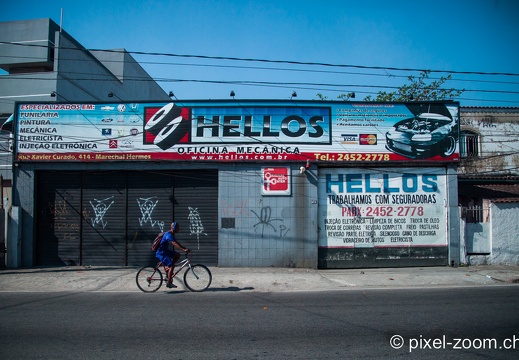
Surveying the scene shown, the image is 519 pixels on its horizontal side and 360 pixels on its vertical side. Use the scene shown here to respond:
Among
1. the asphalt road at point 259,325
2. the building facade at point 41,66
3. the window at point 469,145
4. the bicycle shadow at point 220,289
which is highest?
the building facade at point 41,66

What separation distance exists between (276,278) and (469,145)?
16807mm

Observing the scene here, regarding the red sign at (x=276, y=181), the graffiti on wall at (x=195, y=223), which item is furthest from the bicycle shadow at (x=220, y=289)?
the red sign at (x=276, y=181)

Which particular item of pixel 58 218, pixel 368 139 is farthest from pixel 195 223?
→ pixel 368 139

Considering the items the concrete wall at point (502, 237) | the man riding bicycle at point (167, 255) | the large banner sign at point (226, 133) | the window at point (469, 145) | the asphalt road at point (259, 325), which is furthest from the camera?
the window at point (469, 145)

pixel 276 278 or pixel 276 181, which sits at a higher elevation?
pixel 276 181

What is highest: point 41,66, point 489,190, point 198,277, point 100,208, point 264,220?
point 41,66

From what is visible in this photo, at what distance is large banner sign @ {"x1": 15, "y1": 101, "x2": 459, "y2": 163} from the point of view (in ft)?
44.9

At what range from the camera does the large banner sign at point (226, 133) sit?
1368cm

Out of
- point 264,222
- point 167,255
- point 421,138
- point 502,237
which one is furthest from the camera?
point 421,138

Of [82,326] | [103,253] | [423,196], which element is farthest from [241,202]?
[82,326]

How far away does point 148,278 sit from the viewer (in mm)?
9664

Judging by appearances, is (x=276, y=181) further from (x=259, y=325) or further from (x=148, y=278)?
(x=259, y=325)

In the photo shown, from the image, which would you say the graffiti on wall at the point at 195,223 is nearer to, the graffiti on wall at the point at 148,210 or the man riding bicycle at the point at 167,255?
the graffiti on wall at the point at 148,210

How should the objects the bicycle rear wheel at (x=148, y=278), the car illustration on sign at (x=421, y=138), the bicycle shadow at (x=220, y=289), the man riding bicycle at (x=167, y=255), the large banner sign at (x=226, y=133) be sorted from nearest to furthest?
the man riding bicycle at (x=167, y=255)
the bicycle rear wheel at (x=148, y=278)
the bicycle shadow at (x=220, y=289)
the large banner sign at (x=226, y=133)
the car illustration on sign at (x=421, y=138)
